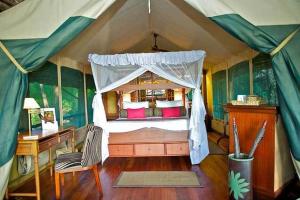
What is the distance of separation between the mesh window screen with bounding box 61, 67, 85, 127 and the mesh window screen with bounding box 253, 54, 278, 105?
144 inches

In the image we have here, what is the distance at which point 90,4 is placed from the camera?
202 centimetres

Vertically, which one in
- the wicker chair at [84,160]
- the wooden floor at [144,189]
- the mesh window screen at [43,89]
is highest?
the mesh window screen at [43,89]

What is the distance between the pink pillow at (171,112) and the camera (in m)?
5.02

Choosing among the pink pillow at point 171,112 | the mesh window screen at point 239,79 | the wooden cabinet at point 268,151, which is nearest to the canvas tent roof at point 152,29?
the mesh window screen at point 239,79

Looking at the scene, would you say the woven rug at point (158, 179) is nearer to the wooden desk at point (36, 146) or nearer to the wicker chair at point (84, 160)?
the wicker chair at point (84, 160)

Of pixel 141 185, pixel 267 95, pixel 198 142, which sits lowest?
pixel 141 185

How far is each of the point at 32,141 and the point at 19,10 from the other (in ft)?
4.51

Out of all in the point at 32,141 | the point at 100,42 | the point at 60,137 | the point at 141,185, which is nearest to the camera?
the point at 32,141

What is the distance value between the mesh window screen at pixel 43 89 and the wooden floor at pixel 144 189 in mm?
→ 904

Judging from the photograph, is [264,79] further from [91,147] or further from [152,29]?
[152,29]

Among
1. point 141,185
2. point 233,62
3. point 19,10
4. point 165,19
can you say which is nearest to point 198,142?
point 141,185

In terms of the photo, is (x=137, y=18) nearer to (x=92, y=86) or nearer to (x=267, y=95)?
(x=92, y=86)

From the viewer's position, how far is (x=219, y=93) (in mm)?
6238

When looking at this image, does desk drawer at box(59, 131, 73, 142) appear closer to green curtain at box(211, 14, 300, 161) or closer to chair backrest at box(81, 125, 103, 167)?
chair backrest at box(81, 125, 103, 167)
